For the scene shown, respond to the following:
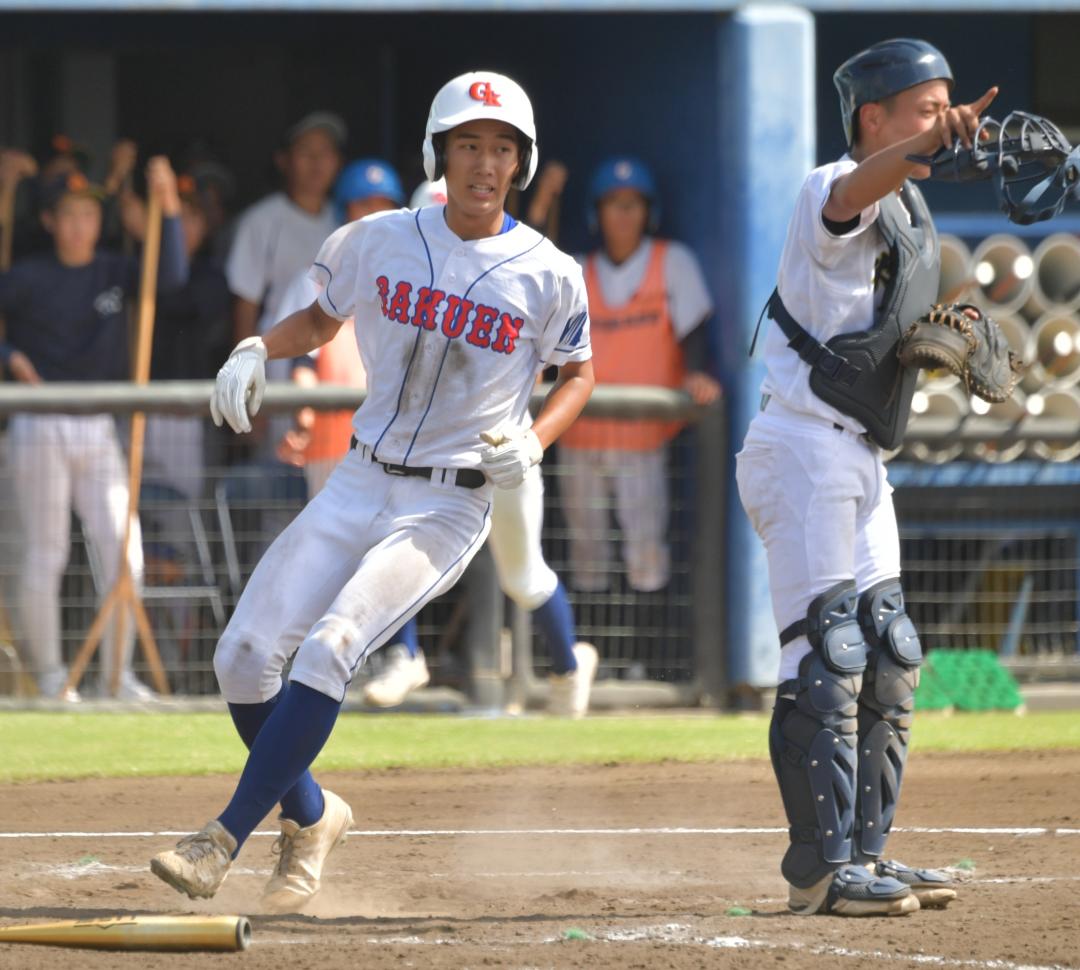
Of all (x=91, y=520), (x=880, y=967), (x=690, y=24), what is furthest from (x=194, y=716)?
(x=880, y=967)

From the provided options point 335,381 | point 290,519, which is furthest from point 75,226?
point 290,519

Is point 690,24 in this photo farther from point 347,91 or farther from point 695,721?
point 695,721

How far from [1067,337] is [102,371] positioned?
15.6ft

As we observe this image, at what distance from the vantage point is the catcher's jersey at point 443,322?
16.2 ft

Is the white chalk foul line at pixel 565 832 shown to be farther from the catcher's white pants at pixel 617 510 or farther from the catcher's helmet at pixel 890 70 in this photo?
the catcher's white pants at pixel 617 510

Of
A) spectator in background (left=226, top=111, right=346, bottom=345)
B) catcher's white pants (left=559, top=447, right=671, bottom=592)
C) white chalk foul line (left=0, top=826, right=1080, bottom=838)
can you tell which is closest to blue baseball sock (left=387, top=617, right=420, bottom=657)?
catcher's white pants (left=559, top=447, right=671, bottom=592)

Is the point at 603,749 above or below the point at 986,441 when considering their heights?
below

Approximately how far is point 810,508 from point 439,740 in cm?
363

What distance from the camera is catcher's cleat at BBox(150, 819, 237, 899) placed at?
4.39 m

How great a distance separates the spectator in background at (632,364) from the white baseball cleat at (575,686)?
0.78 metres

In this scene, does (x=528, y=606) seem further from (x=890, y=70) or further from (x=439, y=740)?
(x=890, y=70)

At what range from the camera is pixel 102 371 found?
9.25 m

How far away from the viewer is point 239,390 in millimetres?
4793

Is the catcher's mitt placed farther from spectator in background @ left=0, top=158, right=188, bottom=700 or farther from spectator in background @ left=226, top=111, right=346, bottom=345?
spectator in background @ left=226, top=111, right=346, bottom=345
